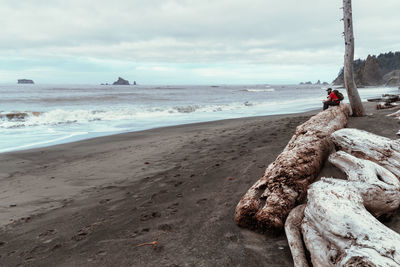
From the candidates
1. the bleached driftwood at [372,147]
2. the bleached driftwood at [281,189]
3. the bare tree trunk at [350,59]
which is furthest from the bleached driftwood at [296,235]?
the bare tree trunk at [350,59]

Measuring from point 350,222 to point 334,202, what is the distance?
26 cm

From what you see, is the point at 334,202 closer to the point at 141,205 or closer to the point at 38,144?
the point at 141,205

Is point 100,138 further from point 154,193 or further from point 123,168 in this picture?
point 154,193

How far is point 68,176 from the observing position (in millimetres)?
5801

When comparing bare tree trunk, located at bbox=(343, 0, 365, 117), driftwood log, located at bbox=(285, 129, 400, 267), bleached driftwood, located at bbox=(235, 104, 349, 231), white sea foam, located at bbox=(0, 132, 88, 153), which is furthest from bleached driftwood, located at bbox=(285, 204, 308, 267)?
white sea foam, located at bbox=(0, 132, 88, 153)

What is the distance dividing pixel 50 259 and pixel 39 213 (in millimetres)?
1516

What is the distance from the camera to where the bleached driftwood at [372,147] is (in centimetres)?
331

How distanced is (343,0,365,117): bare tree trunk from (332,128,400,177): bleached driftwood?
17.9 ft

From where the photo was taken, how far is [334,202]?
2328 mm

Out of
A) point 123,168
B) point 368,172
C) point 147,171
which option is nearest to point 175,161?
point 147,171

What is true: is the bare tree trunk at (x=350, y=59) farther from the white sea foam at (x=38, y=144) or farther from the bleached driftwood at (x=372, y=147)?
the white sea foam at (x=38, y=144)

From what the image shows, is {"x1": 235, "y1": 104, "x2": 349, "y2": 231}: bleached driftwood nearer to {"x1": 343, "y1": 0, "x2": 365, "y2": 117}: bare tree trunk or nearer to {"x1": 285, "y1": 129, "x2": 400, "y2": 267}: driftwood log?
{"x1": 285, "y1": 129, "x2": 400, "y2": 267}: driftwood log

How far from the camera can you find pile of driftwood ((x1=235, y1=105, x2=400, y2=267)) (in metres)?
1.96

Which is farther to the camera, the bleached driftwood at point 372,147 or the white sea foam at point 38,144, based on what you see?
the white sea foam at point 38,144
